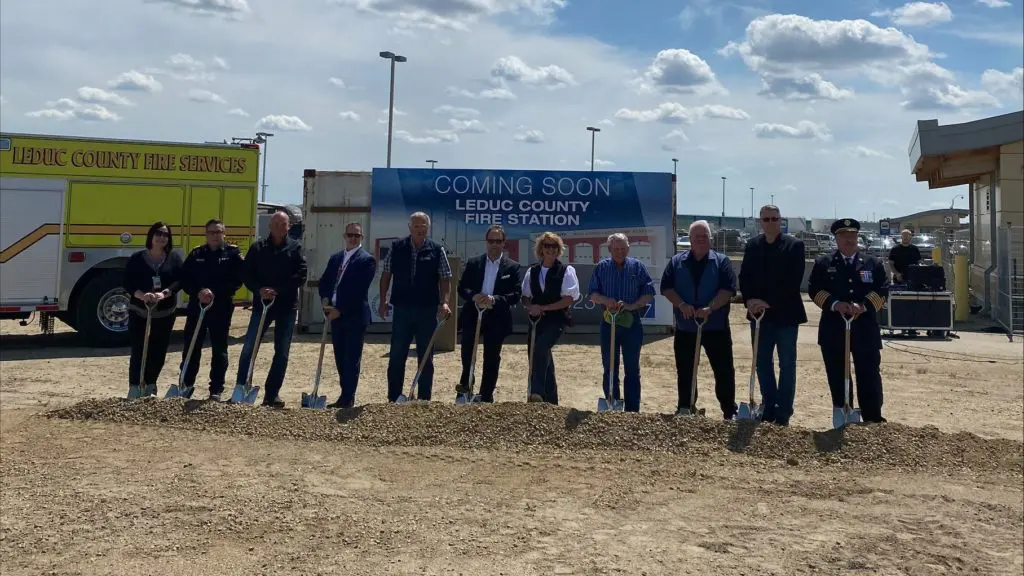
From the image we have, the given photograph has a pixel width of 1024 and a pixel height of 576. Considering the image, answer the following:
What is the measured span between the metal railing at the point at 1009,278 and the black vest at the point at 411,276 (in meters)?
11.5

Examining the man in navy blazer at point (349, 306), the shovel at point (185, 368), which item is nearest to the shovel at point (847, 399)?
the man in navy blazer at point (349, 306)

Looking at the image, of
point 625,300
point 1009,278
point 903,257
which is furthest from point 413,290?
point 1009,278

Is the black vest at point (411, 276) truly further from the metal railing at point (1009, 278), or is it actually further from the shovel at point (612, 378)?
the metal railing at point (1009, 278)

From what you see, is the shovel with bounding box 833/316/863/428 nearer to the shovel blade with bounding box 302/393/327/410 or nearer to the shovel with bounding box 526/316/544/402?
the shovel with bounding box 526/316/544/402

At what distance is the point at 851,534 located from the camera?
4.75 meters

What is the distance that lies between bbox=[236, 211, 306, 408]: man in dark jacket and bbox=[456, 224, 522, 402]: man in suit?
1.53m

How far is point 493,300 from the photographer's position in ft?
23.7

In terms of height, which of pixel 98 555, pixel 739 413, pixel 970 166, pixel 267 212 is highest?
pixel 970 166

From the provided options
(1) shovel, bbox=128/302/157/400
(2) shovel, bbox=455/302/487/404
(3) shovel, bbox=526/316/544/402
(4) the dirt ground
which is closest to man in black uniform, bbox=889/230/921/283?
(4) the dirt ground

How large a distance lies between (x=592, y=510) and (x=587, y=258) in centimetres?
891

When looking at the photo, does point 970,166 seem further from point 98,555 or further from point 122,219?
point 98,555

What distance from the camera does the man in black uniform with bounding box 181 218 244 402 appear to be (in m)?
7.51

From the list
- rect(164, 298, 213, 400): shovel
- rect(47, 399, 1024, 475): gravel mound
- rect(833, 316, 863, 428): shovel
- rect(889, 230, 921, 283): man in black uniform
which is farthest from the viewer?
rect(889, 230, 921, 283): man in black uniform

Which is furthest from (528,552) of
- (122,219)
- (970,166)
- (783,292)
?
(970,166)
